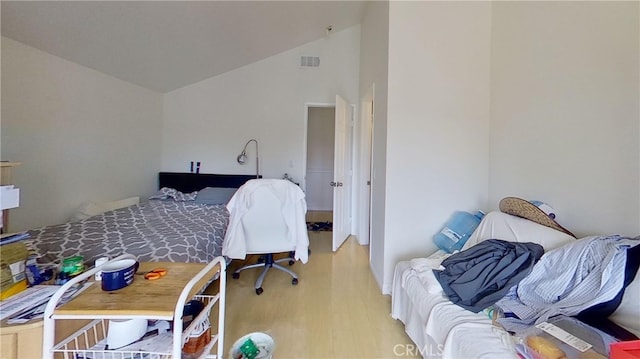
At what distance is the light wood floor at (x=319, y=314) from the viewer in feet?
6.17

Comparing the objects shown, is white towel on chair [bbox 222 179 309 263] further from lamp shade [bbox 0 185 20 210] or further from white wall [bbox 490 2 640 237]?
white wall [bbox 490 2 640 237]

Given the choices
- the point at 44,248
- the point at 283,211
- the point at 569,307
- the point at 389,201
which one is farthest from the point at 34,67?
the point at 569,307

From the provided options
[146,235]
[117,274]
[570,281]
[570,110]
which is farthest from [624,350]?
[146,235]

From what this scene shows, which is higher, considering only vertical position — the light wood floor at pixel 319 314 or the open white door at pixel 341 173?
the open white door at pixel 341 173

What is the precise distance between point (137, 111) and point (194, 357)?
4088 mm

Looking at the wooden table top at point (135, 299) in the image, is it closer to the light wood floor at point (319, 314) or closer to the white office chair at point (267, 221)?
the light wood floor at point (319, 314)

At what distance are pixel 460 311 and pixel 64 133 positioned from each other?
3.99 meters

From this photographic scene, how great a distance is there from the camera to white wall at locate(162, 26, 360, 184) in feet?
15.2

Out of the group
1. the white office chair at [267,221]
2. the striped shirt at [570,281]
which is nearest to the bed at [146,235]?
the white office chair at [267,221]

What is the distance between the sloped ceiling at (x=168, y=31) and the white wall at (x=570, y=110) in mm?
2208

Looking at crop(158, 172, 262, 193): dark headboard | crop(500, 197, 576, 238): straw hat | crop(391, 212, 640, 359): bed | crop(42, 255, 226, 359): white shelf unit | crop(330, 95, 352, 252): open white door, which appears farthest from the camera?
crop(158, 172, 262, 193): dark headboard

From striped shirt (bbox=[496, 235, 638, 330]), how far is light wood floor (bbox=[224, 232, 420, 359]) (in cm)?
82

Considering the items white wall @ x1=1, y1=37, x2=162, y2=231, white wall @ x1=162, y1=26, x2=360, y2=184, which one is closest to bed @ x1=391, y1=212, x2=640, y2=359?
white wall @ x1=162, y1=26, x2=360, y2=184

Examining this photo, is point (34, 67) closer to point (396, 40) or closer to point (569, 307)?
point (396, 40)
